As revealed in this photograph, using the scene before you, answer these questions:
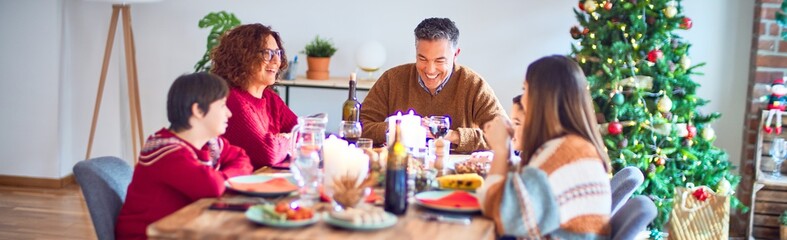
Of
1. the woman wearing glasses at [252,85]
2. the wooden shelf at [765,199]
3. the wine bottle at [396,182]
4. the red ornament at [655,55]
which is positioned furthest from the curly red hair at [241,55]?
the wooden shelf at [765,199]

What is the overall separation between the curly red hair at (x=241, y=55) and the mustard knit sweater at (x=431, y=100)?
0.62 metres

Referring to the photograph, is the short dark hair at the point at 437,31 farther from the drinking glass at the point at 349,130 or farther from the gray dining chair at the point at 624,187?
the gray dining chair at the point at 624,187

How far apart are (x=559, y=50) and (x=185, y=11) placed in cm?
227

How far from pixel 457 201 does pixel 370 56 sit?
288 centimetres

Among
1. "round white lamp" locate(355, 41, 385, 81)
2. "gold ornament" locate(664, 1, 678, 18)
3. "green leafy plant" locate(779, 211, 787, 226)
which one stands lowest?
"green leafy plant" locate(779, 211, 787, 226)

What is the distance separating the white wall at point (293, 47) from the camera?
5.25m

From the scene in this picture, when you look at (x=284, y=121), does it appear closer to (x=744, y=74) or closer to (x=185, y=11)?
(x=185, y=11)

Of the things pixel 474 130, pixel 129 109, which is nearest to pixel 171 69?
pixel 129 109

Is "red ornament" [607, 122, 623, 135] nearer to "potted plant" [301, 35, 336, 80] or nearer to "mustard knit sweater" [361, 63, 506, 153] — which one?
"mustard knit sweater" [361, 63, 506, 153]

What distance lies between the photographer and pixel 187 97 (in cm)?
263

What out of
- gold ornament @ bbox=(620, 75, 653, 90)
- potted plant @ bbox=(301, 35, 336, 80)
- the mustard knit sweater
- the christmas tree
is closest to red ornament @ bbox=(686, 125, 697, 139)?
the christmas tree

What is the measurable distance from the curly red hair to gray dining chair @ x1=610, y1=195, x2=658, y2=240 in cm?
145

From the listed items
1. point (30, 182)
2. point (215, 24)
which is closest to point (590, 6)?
point (215, 24)

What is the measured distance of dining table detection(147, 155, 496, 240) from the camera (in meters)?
2.22
